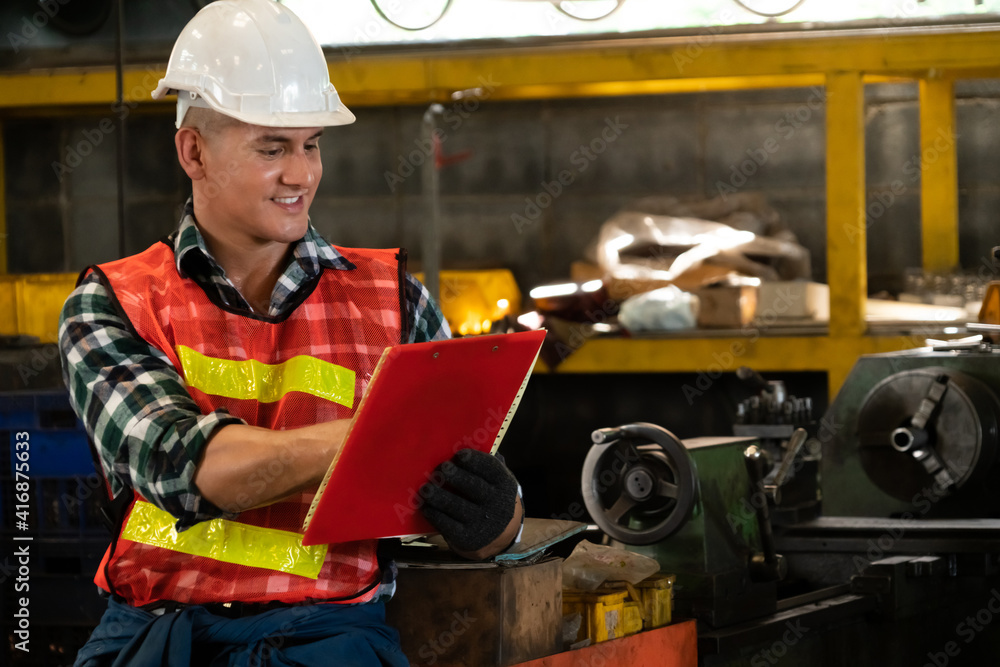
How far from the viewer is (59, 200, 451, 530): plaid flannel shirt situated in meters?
1.40

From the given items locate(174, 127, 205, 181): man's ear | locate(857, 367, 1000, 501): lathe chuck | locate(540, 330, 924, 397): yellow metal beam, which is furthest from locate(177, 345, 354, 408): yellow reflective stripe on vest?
locate(540, 330, 924, 397): yellow metal beam

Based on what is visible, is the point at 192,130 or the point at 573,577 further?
the point at 573,577

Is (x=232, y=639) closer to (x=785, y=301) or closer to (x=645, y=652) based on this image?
(x=645, y=652)

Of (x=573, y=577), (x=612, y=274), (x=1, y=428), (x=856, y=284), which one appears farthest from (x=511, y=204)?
(x=573, y=577)

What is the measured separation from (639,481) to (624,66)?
128 inches

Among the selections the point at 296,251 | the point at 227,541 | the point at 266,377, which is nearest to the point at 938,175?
the point at 296,251

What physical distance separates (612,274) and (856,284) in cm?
118

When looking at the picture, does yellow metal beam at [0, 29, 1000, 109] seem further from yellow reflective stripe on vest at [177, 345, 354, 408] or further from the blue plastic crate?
yellow reflective stripe on vest at [177, 345, 354, 408]

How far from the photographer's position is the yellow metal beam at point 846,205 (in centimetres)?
529

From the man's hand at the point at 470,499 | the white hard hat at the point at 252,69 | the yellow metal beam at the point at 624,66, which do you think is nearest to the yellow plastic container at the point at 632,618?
the man's hand at the point at 470,499

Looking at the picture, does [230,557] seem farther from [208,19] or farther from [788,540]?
[788,540]

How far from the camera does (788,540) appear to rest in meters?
3.17

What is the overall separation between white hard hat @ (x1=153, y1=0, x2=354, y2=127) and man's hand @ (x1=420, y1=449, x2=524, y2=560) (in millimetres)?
527

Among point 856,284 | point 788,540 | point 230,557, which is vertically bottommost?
point 788,540
